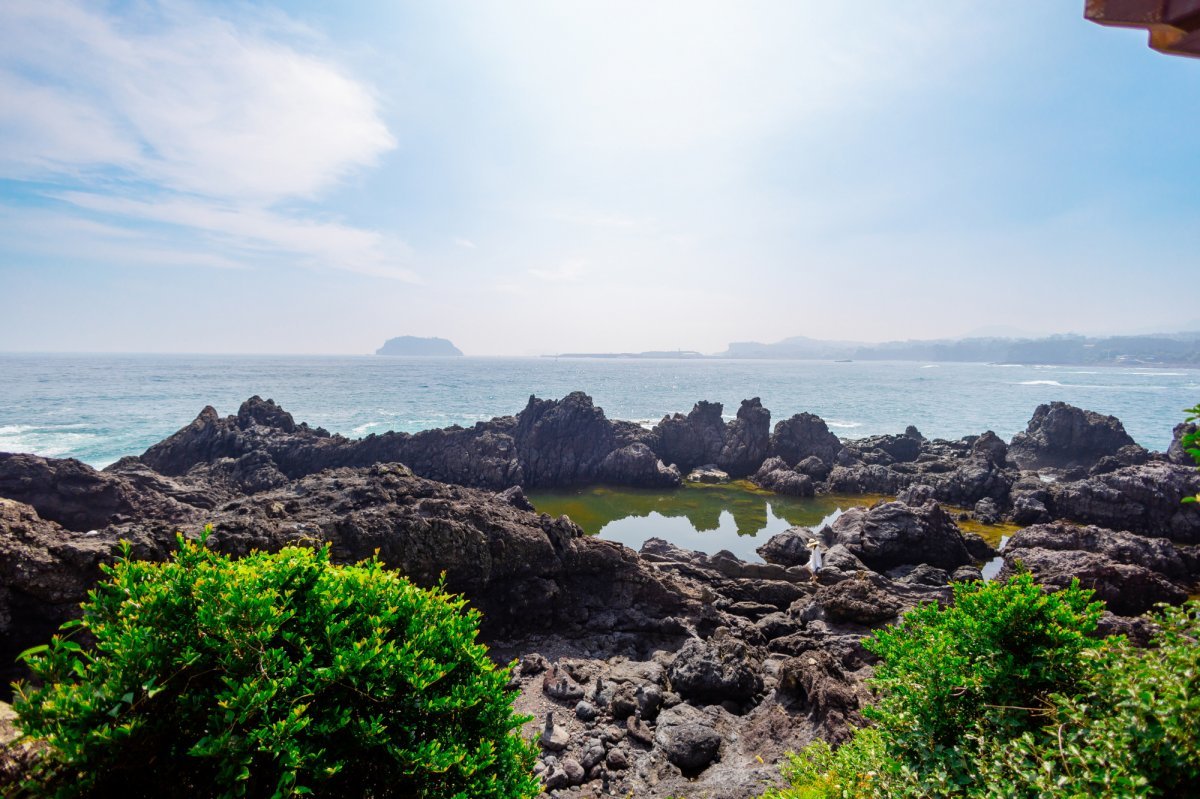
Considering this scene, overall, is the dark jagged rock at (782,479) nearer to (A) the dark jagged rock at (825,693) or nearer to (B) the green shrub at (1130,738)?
(A) the dark jagged rock at (825,693)

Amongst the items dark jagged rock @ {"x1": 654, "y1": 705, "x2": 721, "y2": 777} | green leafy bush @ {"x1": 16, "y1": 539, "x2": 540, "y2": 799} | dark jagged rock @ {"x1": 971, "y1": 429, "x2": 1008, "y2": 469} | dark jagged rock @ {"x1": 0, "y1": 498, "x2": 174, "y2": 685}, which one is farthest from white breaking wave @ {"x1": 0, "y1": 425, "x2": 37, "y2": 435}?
dark jagged rock @ {"x1": 971, "y1": 429, "x2": 1008, "y2": 469}

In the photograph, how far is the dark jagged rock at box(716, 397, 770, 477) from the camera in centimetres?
4581

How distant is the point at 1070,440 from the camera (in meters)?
43.3

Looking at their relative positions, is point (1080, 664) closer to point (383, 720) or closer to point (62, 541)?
point (383, 720)

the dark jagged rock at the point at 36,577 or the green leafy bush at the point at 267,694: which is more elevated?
the green leafy bush at the point at 267,694

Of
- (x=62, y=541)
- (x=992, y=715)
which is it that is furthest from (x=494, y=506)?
(x=992, y=715)

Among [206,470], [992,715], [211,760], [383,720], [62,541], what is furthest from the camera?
[206,470]

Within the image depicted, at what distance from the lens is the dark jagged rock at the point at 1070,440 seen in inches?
1644

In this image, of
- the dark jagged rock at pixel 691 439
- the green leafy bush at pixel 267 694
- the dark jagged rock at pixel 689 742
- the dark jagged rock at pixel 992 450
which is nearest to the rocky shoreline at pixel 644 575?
the dark jagged rock at pixel 689 742

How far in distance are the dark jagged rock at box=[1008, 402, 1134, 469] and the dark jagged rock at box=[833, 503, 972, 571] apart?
2958cm

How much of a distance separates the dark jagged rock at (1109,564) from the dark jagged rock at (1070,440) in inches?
1041

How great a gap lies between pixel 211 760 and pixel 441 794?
1.67 metres

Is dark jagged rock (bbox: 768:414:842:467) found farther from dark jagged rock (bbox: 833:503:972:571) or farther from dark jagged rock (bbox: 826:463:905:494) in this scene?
dark jagged rock (bbox: 833:503:972:571)

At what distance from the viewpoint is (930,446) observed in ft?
162
